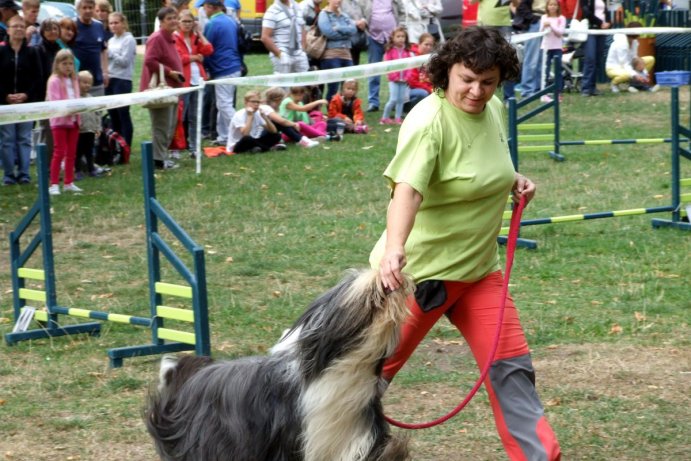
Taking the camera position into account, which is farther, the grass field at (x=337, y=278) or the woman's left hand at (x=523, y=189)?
the grass field at (x=337, y=278)

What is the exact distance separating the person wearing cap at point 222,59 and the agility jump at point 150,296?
A: 7.84 meters

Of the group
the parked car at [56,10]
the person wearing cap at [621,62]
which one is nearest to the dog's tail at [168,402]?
the person wearing cap at [621,62]

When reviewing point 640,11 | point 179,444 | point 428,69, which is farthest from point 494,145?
point 640,11

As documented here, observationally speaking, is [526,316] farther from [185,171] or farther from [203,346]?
[185,171]

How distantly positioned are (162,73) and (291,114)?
2291 mm

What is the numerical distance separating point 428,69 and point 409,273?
0.77 m

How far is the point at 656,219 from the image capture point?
10102 millimetres

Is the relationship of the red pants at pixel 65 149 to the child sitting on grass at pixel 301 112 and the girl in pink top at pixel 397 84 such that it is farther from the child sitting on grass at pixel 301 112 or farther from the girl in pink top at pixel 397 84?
the girl in pink top at pixel 397 84

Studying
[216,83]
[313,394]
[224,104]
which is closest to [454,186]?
[313,394]

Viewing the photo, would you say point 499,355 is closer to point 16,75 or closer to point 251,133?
point 16,75

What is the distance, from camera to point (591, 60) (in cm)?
1856

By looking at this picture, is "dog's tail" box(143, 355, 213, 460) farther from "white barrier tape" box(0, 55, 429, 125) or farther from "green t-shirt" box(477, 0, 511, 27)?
"green t-shirt" box(477, 0, 511, 27)

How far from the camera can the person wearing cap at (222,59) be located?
49.2 feet

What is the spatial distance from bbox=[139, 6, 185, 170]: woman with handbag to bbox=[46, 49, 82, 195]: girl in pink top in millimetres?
1385
